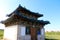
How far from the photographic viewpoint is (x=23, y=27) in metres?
13.3

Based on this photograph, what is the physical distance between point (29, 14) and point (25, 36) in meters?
5.17

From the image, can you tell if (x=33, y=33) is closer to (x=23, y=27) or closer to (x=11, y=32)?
(x=23, y=27)

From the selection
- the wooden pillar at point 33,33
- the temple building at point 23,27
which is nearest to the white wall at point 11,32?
the temple building at point 23,27

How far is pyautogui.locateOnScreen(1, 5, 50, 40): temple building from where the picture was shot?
42.2 feet

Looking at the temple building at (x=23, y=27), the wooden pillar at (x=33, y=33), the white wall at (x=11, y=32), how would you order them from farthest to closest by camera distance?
the wooden pillar at (x=33, y=33) < the white wall at (x=11, y=32) < the temple building at (x=23, y=27)

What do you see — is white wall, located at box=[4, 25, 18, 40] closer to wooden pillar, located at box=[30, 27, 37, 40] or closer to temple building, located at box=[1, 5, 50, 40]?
temple building, located at box=[1, 5, 50, 40]

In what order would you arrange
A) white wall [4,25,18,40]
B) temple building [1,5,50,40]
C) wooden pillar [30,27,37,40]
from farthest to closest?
wooden pillar [30,27,37,40] < white wall [4,25,18,40] < temple building [1,5,50,40]

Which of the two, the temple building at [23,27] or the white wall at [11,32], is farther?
the white wall at [11,32]

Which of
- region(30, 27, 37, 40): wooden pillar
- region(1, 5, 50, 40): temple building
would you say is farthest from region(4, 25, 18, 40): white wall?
region(30, 27, 37, 40): wooden pillar

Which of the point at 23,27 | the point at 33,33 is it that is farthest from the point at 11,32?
the point at 33,33

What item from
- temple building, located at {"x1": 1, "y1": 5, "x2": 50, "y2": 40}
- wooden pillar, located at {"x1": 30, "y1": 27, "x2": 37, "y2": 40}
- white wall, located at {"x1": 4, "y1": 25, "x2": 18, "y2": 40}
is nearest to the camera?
temple building, located at {"x1": 1, "y1": 5, "x2": 50, "y2": 40}

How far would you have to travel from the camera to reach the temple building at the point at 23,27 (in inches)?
506

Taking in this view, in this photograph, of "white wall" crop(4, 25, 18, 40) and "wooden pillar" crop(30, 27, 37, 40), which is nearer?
"white wall" crop(4, 25, 18, 40)

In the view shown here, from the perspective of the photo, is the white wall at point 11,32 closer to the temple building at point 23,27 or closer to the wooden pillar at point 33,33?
the temple building at point 23,27
